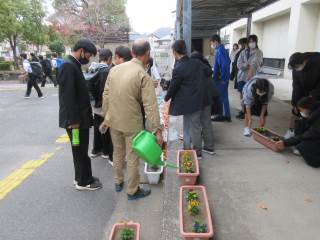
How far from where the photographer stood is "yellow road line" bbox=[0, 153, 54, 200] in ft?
13.0

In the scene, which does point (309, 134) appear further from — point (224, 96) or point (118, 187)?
point (118, 187)

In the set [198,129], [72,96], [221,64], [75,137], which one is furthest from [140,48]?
[221,64]

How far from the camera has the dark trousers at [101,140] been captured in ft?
15.4

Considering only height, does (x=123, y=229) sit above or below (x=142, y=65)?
below

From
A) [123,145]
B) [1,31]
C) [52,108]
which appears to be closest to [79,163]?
[123,145]

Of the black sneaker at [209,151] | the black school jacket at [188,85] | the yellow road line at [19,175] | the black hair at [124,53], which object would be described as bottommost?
the yellow road line at [19,175]

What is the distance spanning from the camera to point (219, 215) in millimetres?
2881

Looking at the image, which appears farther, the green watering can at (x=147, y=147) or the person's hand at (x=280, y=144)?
the person's hand at (x=280, y=144)

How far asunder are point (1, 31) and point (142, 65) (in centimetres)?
2040

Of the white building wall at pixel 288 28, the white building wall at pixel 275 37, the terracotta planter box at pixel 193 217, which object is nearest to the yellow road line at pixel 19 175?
the terracotta planter box at pixel 193 217

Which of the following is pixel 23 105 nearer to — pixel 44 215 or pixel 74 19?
pixel 44 215

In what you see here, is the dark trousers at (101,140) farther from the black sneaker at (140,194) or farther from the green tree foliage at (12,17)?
the green tree foliage at (12,17)

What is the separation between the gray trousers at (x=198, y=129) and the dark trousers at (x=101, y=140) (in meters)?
1.26

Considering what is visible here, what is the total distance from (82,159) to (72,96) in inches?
34.1
